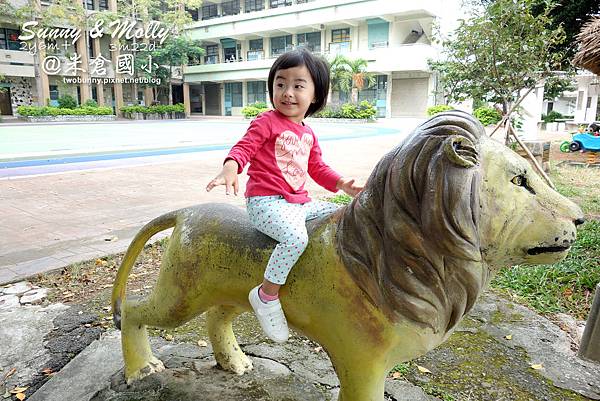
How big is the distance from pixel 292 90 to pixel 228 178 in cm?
42

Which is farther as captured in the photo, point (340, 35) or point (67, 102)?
point (340, 35)

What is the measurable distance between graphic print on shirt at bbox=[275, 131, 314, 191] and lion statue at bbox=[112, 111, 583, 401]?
0.19 meters

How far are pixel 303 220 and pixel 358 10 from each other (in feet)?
116

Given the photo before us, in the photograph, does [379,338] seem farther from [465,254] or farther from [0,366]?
[0,366]

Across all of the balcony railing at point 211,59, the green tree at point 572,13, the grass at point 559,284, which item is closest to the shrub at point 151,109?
the balcony railing at point 211,59

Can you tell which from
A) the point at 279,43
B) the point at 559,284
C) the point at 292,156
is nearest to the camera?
the point at 292,156

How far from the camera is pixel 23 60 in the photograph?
3169 centimetres

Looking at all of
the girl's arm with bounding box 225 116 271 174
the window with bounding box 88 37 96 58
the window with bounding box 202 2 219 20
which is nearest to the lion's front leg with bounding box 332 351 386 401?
the girl's arm with bounding box 225 116 271 174

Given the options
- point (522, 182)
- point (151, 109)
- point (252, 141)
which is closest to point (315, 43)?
point (151, 109)

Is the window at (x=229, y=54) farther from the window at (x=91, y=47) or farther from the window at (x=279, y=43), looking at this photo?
the window at (x=91, y=47)

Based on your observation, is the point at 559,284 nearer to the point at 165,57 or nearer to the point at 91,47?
the point at 165,57

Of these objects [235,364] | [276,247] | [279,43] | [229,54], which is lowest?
[235,364]

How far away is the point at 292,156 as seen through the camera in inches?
68.2

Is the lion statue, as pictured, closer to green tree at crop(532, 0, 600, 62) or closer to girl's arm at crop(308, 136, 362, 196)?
girl's arm at crop(308, 136, 362, 196)
